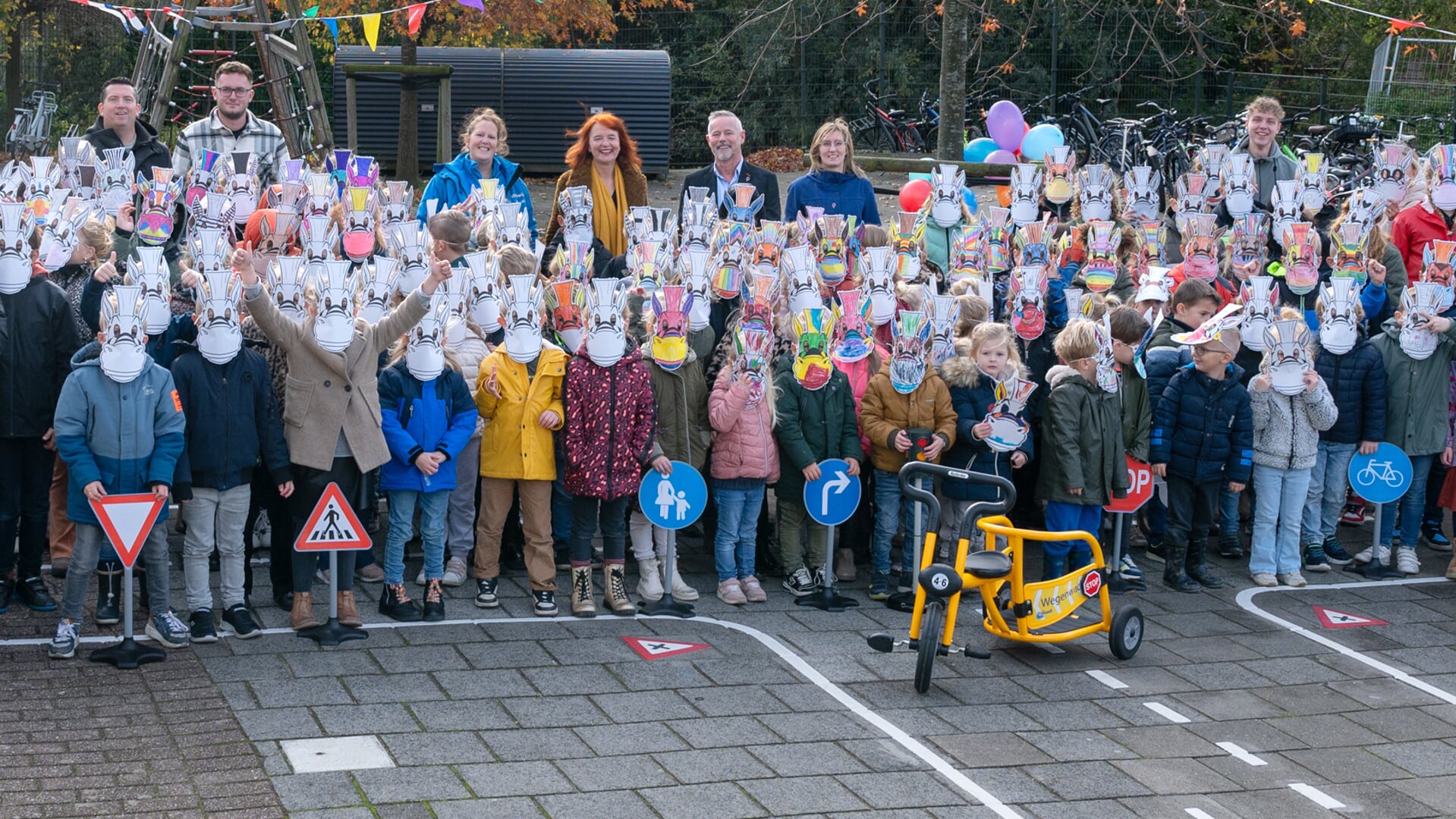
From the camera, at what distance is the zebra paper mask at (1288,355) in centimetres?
912

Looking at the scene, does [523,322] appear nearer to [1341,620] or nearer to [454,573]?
[454,573]

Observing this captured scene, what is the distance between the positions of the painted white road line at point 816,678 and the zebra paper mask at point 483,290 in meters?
1.46

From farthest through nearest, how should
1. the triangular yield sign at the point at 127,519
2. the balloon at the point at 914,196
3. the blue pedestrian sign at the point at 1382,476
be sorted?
1. the balloon at the point at 914,196
2. the blue pedestrian sign at the point at 1382,476
3. the triangular yield sign at the point at 127,519

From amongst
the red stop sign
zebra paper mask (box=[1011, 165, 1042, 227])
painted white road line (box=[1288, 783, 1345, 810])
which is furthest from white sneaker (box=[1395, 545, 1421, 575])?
painted white road line (box=[1288, 783, 1345, 810])

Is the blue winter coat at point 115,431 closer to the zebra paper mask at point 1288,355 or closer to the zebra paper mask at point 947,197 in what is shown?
the zebra paper mask at point 947,197

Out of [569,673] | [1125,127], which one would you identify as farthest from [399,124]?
[569,673]

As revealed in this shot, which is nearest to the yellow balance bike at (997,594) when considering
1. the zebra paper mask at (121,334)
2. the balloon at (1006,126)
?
the zebra paper mask at (121,334)

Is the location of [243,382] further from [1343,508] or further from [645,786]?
[1343,508]

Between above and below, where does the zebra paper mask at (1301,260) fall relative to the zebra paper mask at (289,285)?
above

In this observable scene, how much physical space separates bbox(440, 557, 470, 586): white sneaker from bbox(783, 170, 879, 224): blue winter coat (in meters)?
3.26

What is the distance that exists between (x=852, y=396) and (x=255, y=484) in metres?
2.99

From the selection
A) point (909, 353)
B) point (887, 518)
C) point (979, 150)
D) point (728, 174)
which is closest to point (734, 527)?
point (887, 518)

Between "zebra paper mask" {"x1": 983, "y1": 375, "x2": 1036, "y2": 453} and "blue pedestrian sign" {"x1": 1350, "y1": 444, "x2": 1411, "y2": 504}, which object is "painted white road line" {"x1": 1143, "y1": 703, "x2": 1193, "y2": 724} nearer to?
"zebra paper mask" {"x1": 983, "y1": 375, "x2": 1036, "y2": 453}

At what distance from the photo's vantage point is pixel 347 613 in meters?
7.80
